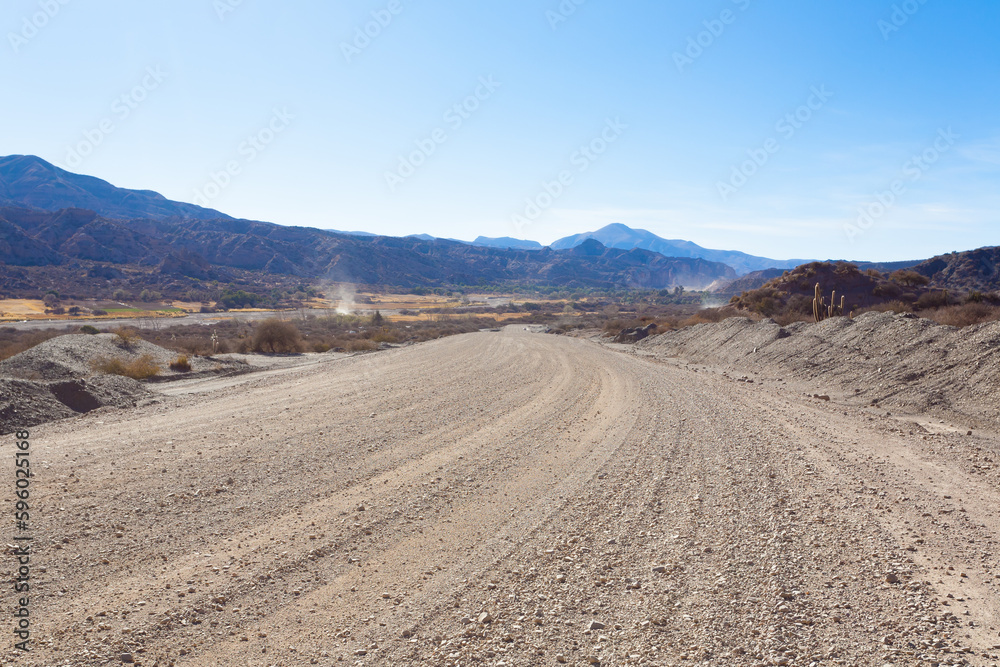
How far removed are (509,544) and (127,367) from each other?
1651 cm

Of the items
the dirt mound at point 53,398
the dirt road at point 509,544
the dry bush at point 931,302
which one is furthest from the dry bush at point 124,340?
the dry bush at point 931,302

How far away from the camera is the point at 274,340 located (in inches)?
1190

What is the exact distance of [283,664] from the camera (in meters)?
3.58

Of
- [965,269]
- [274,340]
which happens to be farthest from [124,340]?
[965,269]

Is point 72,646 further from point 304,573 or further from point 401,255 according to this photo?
Answer: point 401,255

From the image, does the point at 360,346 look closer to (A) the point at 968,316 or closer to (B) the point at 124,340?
(B) the point at 124,340

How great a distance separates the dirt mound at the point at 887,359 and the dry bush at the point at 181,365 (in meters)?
20.2

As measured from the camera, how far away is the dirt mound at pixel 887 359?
41.4 feet

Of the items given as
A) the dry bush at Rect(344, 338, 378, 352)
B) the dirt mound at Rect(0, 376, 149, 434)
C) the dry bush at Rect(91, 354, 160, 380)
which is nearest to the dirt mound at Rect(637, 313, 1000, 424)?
the dirt mound at Rect(0, 376, 149, 434)

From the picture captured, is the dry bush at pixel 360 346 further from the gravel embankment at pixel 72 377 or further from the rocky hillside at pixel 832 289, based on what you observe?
the rocky hillside at pixel 832 289

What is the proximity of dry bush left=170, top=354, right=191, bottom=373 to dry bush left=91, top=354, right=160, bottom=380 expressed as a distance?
90cm

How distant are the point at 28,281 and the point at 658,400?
107 metres

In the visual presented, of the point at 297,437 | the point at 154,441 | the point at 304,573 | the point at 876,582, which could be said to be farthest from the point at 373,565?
the point at 154,441

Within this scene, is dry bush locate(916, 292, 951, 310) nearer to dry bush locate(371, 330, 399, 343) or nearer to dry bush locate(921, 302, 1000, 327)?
dry bush locate(921, 302, 1000, 327)
